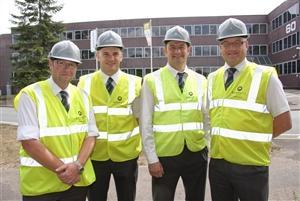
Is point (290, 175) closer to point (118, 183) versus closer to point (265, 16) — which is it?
point (118, 183)

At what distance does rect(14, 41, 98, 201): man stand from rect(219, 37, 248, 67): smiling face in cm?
155

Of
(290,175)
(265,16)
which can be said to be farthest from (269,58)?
(290,175)

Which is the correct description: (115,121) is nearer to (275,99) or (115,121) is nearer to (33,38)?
(275,99)

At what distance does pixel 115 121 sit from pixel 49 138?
1090 mm

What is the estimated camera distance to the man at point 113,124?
470cm

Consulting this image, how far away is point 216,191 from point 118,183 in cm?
Result: 126

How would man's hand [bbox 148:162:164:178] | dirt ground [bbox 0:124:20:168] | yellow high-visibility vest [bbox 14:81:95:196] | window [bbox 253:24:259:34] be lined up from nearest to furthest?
yellow high-visibility vest [bbox 14:81:95:196] → man's hand [bbox 148:162:164:178] → dirt ground [bbox 0:124:20:168] → window [bbox 253:24:259:34]

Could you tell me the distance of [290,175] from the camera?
781 cm

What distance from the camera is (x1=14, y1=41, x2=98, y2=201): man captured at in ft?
12.1

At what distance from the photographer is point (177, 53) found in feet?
15.3

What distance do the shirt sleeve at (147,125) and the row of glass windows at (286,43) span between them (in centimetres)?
4594

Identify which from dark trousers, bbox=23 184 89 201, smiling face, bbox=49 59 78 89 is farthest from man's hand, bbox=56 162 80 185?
smiling face, bbox=49 59 78 89

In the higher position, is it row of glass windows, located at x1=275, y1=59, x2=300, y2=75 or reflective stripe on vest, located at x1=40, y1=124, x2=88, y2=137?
row of glass windows, located at x1=275, y1=59, x2=300, y2=75

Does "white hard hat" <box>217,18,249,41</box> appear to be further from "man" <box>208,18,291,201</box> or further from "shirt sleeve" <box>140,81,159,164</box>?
"shirt sleeve" <box>140,81,159,164</box>
